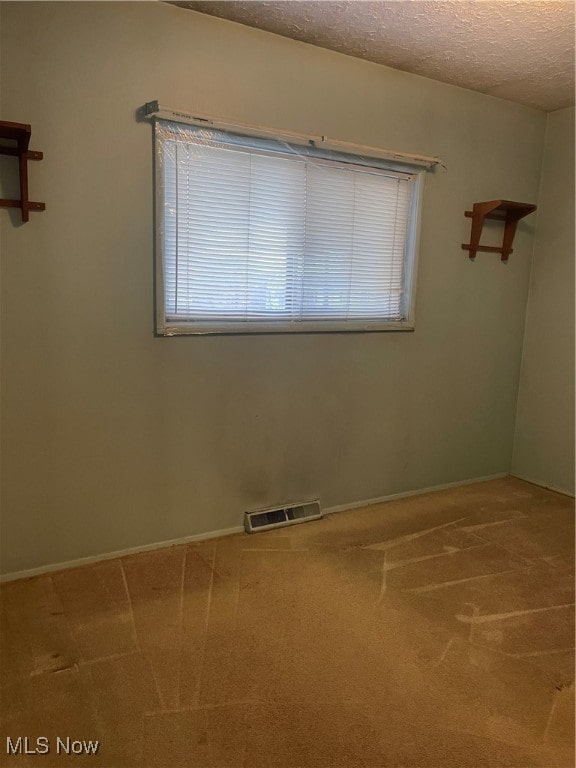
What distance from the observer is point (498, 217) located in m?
3.51

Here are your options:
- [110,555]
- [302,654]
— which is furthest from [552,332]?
[110,555]

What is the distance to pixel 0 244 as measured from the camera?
2.10 meters

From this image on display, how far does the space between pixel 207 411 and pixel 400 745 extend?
163 centimetres

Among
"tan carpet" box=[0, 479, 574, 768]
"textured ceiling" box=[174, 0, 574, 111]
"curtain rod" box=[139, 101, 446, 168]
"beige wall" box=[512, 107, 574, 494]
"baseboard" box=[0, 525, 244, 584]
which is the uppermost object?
"textured ceiling" box=[174, 0, 574, 111]

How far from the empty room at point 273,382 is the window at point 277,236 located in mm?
15

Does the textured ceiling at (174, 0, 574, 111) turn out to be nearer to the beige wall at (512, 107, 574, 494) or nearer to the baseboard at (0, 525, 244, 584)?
the beige wall at (512, 107, 574, 494)

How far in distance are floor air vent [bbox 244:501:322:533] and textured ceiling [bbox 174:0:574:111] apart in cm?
240

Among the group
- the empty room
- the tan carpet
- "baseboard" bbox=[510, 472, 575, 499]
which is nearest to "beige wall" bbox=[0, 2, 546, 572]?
the empty room

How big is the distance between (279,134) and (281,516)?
1.99m

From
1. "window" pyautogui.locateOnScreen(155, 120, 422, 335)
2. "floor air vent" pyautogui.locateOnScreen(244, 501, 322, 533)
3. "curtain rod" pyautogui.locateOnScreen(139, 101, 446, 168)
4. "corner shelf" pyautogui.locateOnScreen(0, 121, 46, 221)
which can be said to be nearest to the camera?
"corner shelf" pyautogui.locateOnScreen(0, 121, 46, 221)

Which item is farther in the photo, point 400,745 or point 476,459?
point 476,459

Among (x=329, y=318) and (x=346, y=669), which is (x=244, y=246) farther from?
(x=346, y=669)

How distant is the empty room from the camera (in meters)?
1.75

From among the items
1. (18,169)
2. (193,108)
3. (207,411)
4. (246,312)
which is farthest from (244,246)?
(18,169)
